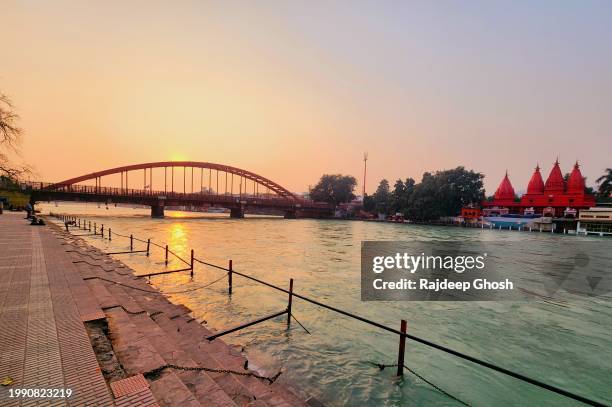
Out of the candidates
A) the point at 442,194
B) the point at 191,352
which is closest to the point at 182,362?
the point at 191,352

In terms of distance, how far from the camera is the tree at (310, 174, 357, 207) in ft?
337

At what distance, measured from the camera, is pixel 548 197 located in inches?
2608

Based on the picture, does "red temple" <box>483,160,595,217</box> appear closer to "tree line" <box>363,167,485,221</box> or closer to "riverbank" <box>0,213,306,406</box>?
"tree line" <box>363,167,485,221</box>

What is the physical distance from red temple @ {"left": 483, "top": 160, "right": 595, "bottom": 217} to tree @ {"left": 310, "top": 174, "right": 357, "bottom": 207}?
141 feet

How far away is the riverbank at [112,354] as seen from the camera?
12.5ft

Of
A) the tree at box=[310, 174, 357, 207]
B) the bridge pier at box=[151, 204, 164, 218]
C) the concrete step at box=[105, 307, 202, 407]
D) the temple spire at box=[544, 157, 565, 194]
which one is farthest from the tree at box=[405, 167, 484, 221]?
the concrete step at box=[105, 307, 202, 407]

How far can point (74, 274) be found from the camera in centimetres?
948

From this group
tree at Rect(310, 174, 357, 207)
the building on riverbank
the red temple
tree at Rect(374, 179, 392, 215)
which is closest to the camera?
the building on riverbank

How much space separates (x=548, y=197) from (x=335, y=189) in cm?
5962

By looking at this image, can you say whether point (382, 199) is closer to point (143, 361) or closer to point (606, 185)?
point (606, 185)

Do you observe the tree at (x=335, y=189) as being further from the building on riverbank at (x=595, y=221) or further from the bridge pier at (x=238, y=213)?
the building on riverbank at (x=595, y=221)

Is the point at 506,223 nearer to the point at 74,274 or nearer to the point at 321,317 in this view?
the point at 321,317

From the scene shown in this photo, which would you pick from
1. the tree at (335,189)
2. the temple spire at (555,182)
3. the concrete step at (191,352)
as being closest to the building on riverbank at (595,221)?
the temple spire at (555,182)

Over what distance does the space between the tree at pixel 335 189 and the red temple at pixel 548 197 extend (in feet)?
141
